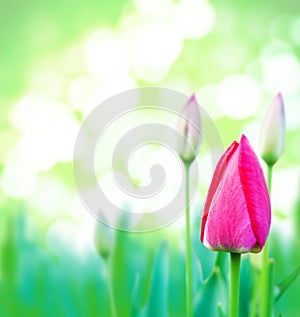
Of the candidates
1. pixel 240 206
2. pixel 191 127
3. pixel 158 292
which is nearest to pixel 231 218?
pixel 240 206

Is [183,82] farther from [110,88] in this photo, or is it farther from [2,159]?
[2,159]

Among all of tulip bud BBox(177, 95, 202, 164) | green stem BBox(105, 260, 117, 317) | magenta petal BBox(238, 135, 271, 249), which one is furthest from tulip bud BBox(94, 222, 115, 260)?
magenta petal BBox(238, 135, 271, 249)

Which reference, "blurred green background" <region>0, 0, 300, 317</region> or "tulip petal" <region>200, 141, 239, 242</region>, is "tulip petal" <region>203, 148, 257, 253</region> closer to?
"tulip petal" <region>200, 141, 239, 242</region>

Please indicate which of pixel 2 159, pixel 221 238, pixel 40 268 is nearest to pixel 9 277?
pixel 40 268

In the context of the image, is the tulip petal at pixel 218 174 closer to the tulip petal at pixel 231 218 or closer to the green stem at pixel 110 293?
the tulip petal at pixel 231 218

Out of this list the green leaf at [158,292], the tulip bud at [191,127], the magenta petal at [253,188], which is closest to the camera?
the magenta petal at [253,188]

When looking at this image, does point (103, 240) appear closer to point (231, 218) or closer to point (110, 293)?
point (110, 293)

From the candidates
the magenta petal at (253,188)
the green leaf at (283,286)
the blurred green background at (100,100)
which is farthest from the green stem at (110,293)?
the magenta petal at (253,188)
